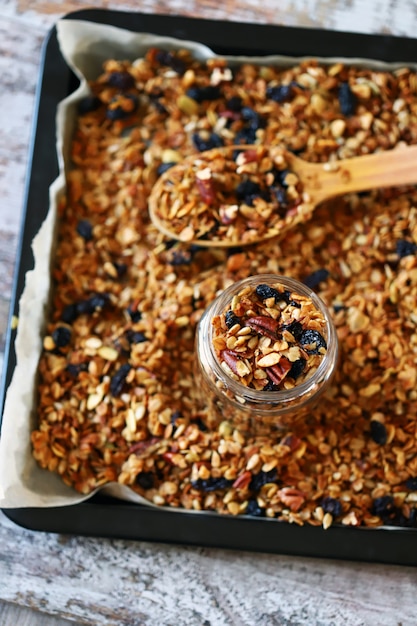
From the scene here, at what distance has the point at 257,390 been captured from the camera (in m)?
1.02

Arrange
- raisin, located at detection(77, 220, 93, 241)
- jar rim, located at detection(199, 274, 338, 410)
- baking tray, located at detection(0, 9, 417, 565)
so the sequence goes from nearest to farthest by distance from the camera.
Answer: jar rim, located at detection(199, 274, 338, 410) → baking tray, located at detection(0, 9, 417, 565) → raisin, located at detection(77, 220, 93, 241)

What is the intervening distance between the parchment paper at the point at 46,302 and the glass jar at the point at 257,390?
19cm

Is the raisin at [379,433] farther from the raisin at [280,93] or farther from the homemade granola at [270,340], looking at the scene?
the raisin at [280,93]

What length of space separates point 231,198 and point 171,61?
267 mm

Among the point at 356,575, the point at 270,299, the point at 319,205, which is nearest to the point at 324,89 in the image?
the point at 319,205

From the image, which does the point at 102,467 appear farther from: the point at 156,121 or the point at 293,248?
the point at 156,121

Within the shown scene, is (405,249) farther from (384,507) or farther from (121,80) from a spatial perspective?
(121,80)

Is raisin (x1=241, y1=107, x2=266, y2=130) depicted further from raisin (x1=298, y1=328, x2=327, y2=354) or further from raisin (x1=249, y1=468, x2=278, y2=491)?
raisin (x1=249, y1=468, x2=278, y2=491)

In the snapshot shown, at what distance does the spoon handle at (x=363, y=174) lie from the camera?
4.01ft

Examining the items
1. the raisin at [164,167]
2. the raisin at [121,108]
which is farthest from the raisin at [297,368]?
the raisin at [121,108]

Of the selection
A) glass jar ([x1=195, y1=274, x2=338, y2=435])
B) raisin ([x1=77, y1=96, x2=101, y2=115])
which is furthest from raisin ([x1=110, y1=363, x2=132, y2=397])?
raisin ([x1=77, y1=96, x2=101, y2=115])

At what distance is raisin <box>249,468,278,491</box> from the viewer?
118cm

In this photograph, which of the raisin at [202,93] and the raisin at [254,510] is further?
the raisin at [202,93]

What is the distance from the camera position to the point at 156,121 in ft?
4.38
